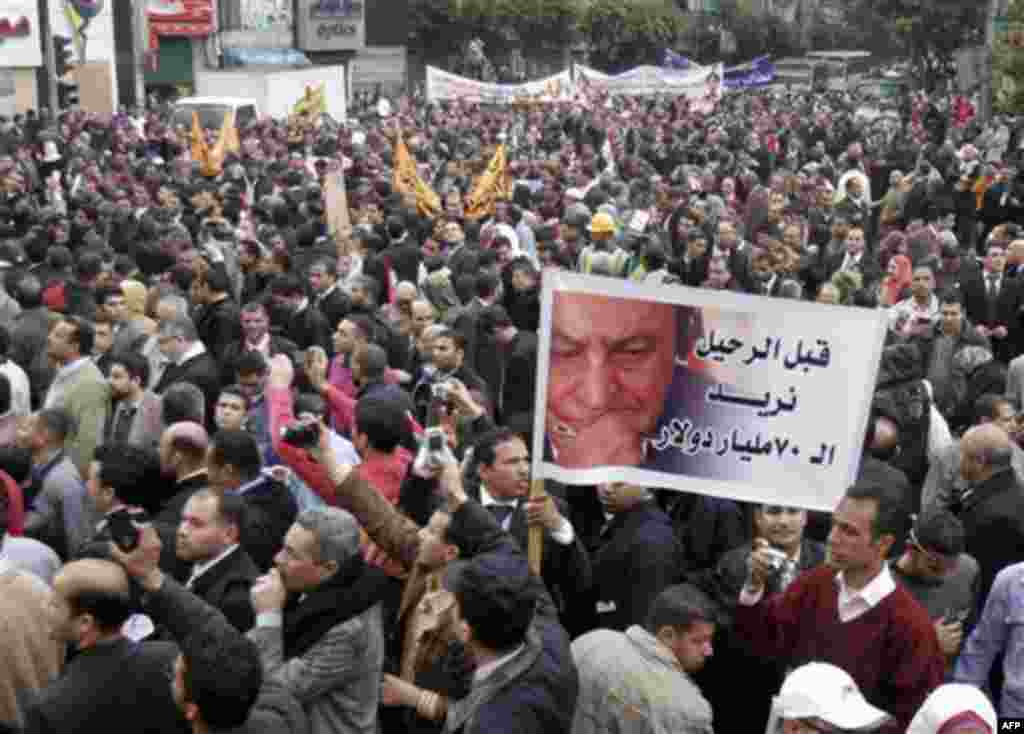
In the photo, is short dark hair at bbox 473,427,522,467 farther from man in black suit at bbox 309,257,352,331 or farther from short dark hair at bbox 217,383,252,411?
man in black suit at bbox 309,257,352,331

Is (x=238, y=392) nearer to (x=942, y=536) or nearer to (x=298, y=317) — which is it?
(x=298, y=317)

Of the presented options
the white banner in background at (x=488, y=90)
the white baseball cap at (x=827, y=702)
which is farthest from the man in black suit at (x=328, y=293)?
the white banner in background at (x=488, y=90)

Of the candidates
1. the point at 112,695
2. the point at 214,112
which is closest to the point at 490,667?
the point at 112,695

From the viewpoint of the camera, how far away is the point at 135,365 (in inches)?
317

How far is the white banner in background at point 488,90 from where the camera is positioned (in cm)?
3278

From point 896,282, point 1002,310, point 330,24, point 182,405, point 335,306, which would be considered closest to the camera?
point 182,405

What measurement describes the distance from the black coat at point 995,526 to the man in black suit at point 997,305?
4873mm

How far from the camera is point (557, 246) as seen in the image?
13.3 m

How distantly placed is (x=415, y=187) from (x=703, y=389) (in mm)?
12338

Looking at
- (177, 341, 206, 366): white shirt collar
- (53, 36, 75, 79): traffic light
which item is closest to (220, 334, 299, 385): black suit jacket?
(177, 341, 206, 366): white shirt collar

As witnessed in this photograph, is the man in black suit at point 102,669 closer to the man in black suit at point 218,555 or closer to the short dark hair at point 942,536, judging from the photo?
the man in black suit at point 218,555

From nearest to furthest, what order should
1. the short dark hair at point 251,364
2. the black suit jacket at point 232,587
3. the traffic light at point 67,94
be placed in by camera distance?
the black suit jacket at point 232,587 < the short dark hair at point 251,364 < the traffic light at point 67,94

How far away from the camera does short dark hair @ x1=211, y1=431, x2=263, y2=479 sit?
6.28 m

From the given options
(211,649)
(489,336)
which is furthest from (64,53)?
(211,649)
